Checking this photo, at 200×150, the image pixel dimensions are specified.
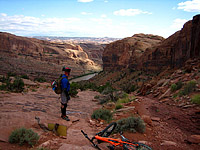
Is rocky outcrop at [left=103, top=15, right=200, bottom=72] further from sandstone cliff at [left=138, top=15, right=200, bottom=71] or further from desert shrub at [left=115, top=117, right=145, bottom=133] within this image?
desert shrub at [left=115, top=117, right=145, bottom=133]

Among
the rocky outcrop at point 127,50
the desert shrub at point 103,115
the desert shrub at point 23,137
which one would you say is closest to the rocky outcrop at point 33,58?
the rocky outcrop at point 127,50

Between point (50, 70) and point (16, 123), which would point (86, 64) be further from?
point (16, 123)

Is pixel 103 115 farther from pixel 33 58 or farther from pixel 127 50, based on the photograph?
pixel 33 58

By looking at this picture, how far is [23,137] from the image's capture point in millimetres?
3340

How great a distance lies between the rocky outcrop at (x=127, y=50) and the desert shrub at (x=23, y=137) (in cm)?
3602

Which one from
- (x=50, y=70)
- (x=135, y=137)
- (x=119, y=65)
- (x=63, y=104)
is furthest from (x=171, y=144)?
(x=50, y=70)

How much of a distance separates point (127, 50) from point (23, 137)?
4309 centimetres

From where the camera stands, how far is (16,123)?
4.25 metres

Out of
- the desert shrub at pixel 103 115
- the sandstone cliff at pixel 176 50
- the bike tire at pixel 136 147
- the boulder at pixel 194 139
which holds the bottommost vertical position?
the desert shrub at pixel 103 115

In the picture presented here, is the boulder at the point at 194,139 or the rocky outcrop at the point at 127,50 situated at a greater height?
the rocky outcrop at the point at 127,50

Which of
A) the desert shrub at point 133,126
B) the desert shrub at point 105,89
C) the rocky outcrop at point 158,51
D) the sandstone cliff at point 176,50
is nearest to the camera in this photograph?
the desert shrub at point 133,126

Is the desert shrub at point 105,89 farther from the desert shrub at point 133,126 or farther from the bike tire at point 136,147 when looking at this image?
the bike tire at point 136,147

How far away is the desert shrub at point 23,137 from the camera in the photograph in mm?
3246

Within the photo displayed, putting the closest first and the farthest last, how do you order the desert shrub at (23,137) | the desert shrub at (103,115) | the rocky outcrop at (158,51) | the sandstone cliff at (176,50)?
the desert shrub at (23,137) → the desert shrub at (103,115) → the sandstone cliff at (176,50) → the rocky outcrop at (158,51)
